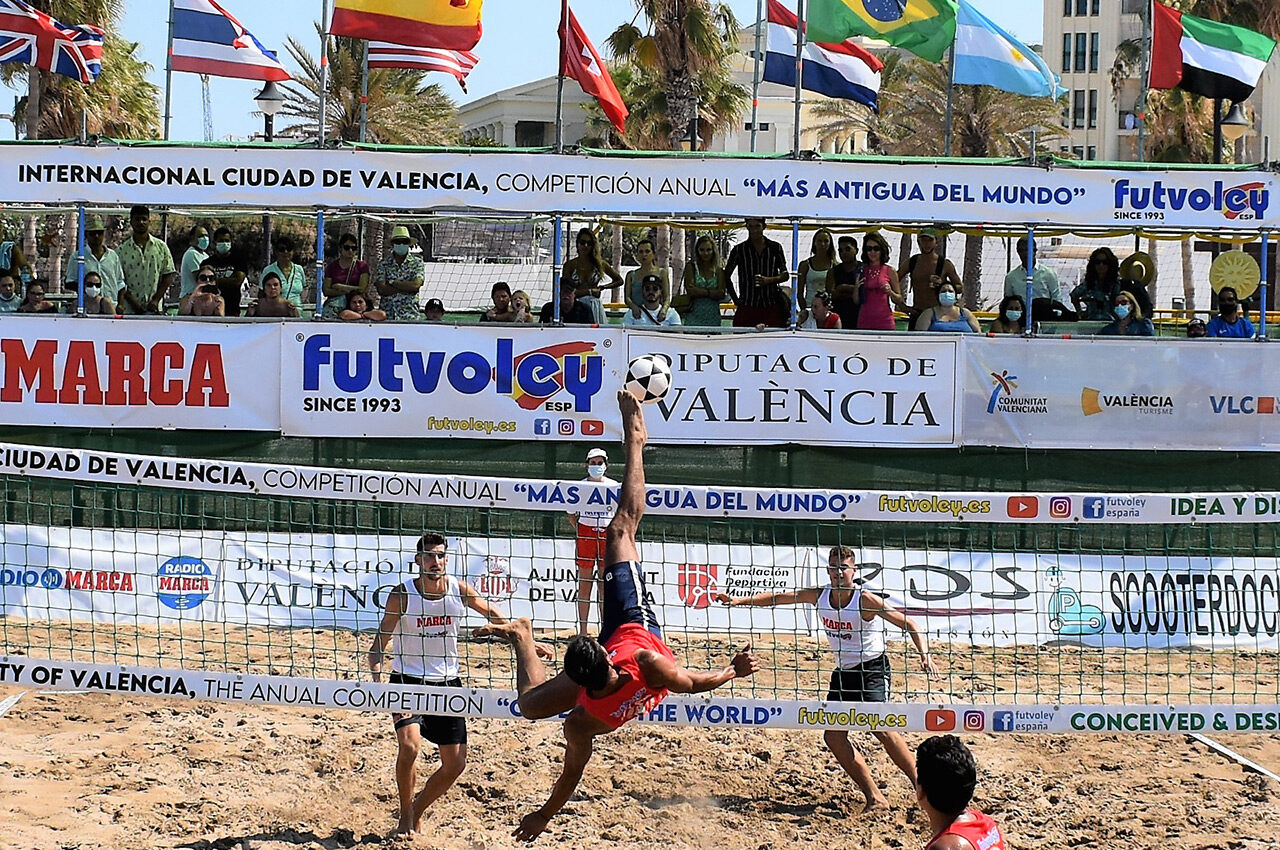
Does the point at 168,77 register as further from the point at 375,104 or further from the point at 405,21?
the point at 375,104

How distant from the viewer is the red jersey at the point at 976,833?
15.4 feet

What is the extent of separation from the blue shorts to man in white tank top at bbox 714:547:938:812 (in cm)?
128

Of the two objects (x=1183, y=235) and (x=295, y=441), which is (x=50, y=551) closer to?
(x=295, y=441)

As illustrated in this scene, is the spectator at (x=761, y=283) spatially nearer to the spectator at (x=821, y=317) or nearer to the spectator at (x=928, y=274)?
the spectator at (x=821, y=317)

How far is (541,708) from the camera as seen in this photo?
246 inches

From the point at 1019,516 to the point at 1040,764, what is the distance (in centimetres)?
208

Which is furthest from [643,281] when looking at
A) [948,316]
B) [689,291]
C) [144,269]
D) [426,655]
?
[426,655]

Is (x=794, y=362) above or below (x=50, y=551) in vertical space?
above

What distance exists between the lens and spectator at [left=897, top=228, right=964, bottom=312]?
1369 cm

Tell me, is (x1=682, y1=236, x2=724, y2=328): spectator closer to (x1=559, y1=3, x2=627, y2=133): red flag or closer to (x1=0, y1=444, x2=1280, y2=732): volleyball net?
(x1=559, y1=3, x2=627, y2=133): red flag

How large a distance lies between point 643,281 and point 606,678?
8.07 metres

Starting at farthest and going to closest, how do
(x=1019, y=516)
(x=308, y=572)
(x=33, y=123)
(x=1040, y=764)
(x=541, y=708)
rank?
(x=33, y=123), (x=308, y=572), (x=1040, y=764), (x=1019, y=516), (x=541, y=708)

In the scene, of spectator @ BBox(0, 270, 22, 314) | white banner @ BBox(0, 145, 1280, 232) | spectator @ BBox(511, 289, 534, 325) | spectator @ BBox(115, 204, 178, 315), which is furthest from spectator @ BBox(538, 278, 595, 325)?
spectator @ BBox(0, 270, 22, 314)

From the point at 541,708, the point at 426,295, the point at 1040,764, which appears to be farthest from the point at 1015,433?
the point at 426,295
